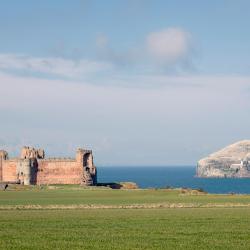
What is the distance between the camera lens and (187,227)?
3769 centimetres

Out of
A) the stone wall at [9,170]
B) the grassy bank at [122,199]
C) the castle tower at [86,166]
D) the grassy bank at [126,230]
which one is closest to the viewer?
the grassy bank at [126,230]

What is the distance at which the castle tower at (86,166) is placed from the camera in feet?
354

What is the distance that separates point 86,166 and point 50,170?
5.39m

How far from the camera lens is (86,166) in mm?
109000

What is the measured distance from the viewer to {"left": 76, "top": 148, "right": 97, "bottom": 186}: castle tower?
108 m

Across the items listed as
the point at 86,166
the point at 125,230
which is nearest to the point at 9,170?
the point at 86,166

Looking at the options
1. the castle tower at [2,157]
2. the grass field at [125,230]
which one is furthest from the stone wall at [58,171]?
the grass field at [125,230]

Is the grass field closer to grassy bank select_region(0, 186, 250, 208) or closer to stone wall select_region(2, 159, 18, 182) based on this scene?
grassy bank select_region(0, 186, 250, 208)

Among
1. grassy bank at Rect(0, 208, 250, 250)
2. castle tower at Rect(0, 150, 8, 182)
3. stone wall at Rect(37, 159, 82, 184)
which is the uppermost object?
castle tower at Rect(0, 150, 8, 182)

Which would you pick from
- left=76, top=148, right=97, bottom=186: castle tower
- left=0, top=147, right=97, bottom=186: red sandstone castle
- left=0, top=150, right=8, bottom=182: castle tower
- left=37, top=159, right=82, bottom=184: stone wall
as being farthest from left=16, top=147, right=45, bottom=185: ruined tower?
left=76, top=148, right=97, bottom=186: castle tower

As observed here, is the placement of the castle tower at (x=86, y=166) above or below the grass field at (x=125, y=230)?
above

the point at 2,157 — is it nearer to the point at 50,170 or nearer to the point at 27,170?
the point at 27,170

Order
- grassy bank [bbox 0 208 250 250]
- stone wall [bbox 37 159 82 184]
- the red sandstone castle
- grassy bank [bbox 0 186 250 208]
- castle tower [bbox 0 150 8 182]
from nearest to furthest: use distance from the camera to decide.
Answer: grassy bank [bbox 0 208 250 250] < grassy bank [bbox 0 186 250 208] < the red sandstone castle < stone wall [bbox 37 159 82 184] < castle tower [bbox 0 150 8 182]

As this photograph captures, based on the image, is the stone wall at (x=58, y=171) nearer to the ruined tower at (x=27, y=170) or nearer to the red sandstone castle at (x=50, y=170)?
the red sandstone castle at (x=50, y=170)
